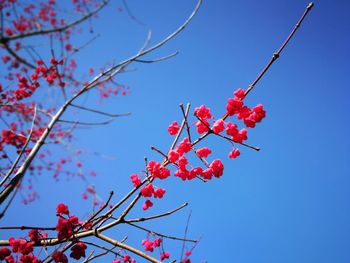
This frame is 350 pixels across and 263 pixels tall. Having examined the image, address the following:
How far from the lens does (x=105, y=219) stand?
8.20ft

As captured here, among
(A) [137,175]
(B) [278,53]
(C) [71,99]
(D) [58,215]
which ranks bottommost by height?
(D) [58,215]

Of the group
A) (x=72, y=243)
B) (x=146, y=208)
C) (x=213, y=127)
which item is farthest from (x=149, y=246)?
(x=213, y=127)

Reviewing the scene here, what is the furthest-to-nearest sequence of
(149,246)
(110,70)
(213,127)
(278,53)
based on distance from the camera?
1. (110,70)
2. (149,246)
3. (213,127)
4. (278,53)

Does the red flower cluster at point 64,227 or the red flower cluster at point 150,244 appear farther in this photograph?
the red flower cluster at point 150,244

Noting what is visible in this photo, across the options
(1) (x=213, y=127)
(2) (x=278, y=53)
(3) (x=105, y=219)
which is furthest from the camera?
(3) (x=105, y=219)

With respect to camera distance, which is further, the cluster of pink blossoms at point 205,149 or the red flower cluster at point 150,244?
the red flower cluster at point 150,244

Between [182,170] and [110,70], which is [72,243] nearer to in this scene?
[182,170]

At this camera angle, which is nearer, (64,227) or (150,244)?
(64,227)

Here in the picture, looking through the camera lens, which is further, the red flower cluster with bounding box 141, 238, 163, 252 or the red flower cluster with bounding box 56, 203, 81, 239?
the red flower cluster with bounding box 141, 238, 163, 252

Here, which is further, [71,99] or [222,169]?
[71,99]

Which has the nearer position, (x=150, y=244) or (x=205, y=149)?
(x=205, y=149)

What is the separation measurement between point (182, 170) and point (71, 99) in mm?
2706

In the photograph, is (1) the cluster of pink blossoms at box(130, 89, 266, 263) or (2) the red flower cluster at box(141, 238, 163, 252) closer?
(1) the cluster of pink blossoms at box(130, 89, 266, 263)

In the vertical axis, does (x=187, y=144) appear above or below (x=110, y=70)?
below
